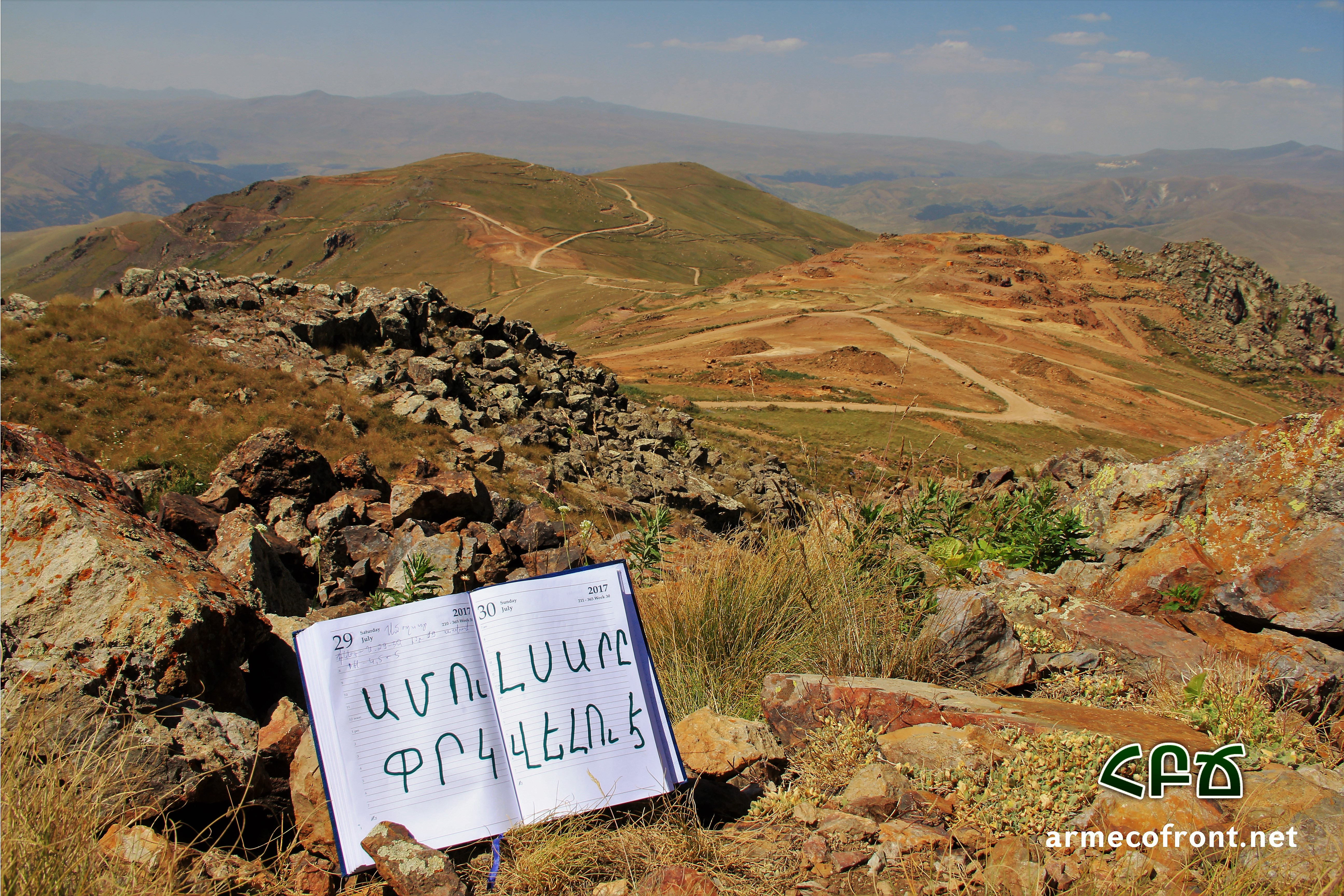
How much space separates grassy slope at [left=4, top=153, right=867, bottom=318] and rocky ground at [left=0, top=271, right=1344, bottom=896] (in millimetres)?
75238

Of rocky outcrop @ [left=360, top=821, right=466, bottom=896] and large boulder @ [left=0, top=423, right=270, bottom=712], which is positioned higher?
large boulder @ [left=0, top=423, right=270, bottom=712]

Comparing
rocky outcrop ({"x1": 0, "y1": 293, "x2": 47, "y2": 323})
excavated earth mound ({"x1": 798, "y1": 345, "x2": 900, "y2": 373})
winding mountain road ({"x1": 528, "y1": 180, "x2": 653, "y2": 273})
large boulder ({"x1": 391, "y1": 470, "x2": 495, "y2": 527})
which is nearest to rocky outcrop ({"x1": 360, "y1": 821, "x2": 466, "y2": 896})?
large boulder ({"x1": 391, "y1": 470, "x2": 495, "y2": 527})

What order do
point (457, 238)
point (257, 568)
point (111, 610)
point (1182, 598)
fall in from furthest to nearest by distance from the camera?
point (457, 238) < point (1182, 598) < point (257, 568) < point (111, 610)

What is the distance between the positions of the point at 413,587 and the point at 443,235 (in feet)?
349

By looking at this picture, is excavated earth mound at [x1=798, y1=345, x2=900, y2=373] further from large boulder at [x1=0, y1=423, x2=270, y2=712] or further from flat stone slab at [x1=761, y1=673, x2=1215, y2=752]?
large boulder at [x1=0, y1=423, x2=270, y2=712]

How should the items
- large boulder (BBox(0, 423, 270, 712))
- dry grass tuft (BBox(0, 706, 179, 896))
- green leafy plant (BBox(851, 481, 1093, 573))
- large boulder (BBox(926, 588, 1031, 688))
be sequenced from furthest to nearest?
1. green leafy plant (BBox(851, 481, 1093, 573))
2. large boulder (BBox(926, 588, 1031, 688))
3. large boulder (BBox(0, 423, 270, 712))
4. dry grass tuft (BBox(0, 706, 179, 896))

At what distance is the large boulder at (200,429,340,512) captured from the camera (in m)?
6.93

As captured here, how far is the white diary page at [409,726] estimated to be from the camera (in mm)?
2488

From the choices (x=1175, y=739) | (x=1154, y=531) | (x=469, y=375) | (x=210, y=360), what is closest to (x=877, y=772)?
(x=1175, y=739)

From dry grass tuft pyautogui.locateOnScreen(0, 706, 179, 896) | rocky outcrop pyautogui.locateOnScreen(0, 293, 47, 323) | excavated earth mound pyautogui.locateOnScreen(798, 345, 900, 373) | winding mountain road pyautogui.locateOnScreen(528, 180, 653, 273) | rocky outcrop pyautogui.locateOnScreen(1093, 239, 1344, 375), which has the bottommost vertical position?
excavated earth mound pyautogui.locateOnScreen(798, 345, 900, 373)

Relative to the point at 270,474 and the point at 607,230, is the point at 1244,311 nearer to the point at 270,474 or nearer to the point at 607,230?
the point at 270,474

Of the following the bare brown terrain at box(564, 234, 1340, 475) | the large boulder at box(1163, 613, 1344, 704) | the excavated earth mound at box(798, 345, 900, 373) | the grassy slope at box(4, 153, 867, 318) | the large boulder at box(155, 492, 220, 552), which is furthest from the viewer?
the grassy slope at box(4, 153, 867, 318)

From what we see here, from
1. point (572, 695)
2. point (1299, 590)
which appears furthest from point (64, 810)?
point (1299, 590)

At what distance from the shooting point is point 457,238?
98.2m
